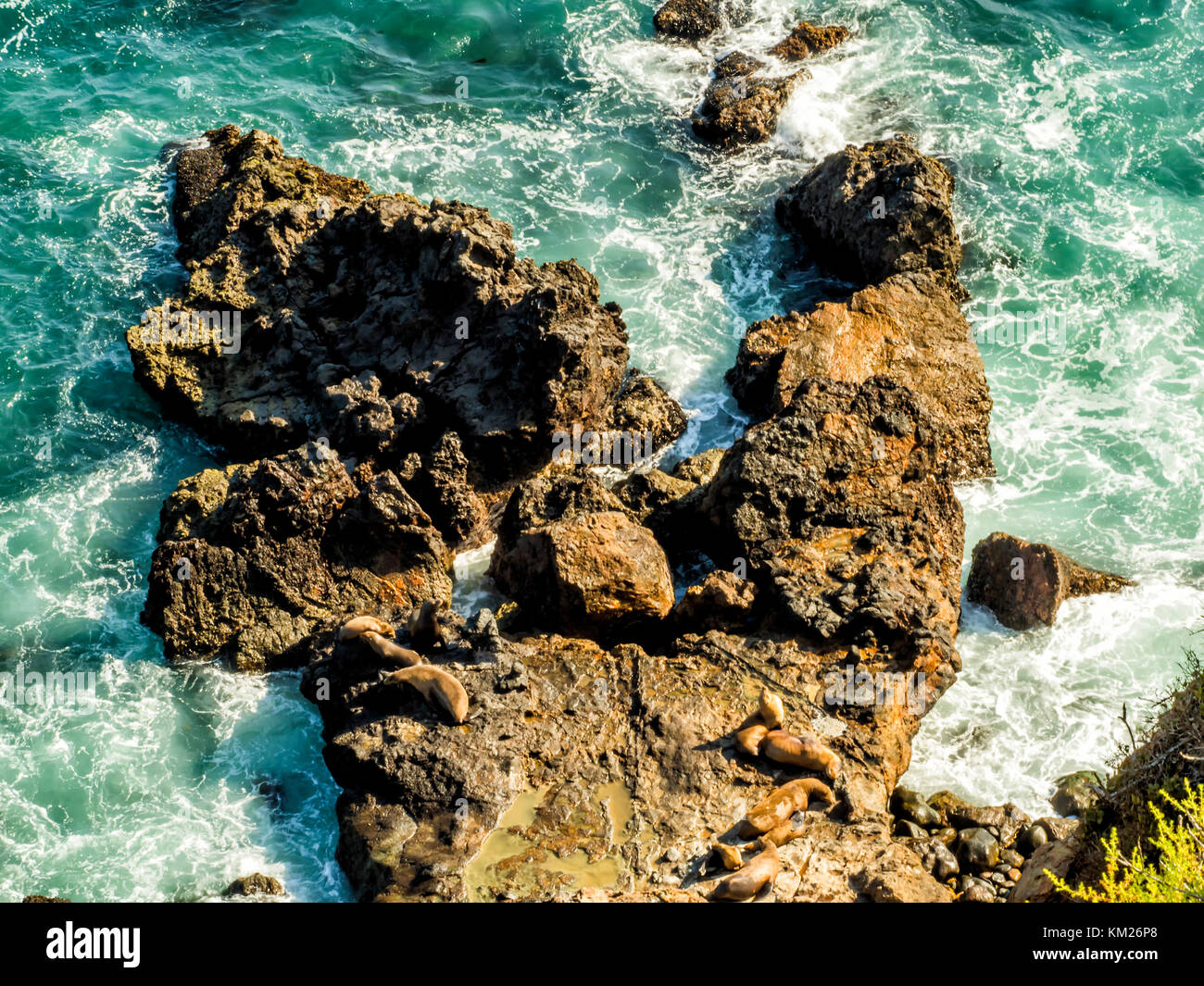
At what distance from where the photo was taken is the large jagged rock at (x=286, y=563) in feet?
58.4

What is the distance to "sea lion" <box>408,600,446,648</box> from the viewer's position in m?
16.2

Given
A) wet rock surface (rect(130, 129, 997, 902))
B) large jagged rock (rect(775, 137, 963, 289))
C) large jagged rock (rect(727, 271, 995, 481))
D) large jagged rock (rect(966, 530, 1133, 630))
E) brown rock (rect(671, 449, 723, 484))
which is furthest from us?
large jagged rock (rect(775, 137, 963, 289))

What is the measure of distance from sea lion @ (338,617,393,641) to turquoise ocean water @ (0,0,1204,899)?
1712mm

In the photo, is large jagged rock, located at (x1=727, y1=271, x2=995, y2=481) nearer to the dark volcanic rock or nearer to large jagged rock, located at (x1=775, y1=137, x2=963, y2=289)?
large jagged rock, located at (x1=775, y1=137, x2=963, y2=289)

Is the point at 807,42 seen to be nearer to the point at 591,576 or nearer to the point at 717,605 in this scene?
the point at 717,605

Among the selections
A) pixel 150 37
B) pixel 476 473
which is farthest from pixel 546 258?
pixel 150 37

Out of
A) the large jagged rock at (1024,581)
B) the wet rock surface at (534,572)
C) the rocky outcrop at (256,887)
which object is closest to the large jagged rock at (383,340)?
the wet rock surface at (534,572)

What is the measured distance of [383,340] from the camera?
2094 centimetres

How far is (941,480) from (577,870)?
375 inches

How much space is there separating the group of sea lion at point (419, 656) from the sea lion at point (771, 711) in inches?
165

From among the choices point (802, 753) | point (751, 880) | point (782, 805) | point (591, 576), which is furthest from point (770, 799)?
point (591, 576)

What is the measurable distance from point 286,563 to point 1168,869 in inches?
530

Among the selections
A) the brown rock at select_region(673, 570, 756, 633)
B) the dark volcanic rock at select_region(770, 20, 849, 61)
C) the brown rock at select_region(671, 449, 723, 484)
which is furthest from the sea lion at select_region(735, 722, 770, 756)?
the dark volcanic rock at select_region(770, 20, 849, 61)
